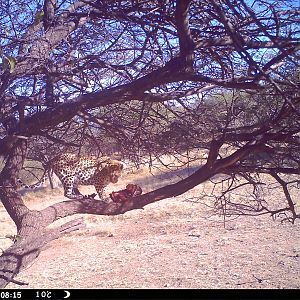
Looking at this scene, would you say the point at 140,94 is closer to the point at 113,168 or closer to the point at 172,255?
the point at 113,168

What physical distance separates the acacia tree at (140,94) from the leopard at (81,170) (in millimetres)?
238

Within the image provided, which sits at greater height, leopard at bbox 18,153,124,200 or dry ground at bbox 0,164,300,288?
leopard at bbox 18,153,124,200

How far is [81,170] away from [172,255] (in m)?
4.08

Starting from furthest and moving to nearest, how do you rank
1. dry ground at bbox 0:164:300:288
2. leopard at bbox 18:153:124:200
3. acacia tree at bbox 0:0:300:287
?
dry ground at bbox 0:164:300:288, leopard at bbox 18:153:124:200, acacia tree at bbox 0:0:300:287

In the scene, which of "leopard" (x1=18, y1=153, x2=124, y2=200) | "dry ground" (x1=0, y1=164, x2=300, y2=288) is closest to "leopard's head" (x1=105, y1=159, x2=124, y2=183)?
"leopard" (x1=18, y1=153, x2=124, y2=200)

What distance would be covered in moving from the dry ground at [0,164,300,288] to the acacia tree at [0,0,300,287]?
6.63 feet

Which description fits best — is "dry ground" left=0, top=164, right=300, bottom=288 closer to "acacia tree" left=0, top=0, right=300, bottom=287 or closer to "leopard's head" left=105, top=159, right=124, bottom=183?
"leopard's head" left=105, top=159, right=124, bottom=183

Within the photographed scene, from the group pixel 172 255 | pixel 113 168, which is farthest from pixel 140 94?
pixel 172 255

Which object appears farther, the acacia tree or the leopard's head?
the leopard's head

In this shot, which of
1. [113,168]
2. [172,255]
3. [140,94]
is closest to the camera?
[140,94]

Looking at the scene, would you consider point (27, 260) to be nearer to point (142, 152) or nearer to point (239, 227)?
point (142, 152)

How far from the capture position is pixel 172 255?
938cm

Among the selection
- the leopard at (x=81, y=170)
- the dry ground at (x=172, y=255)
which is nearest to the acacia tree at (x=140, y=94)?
the leopard at (x=81, y=170)

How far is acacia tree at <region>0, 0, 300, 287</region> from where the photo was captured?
3795mm
